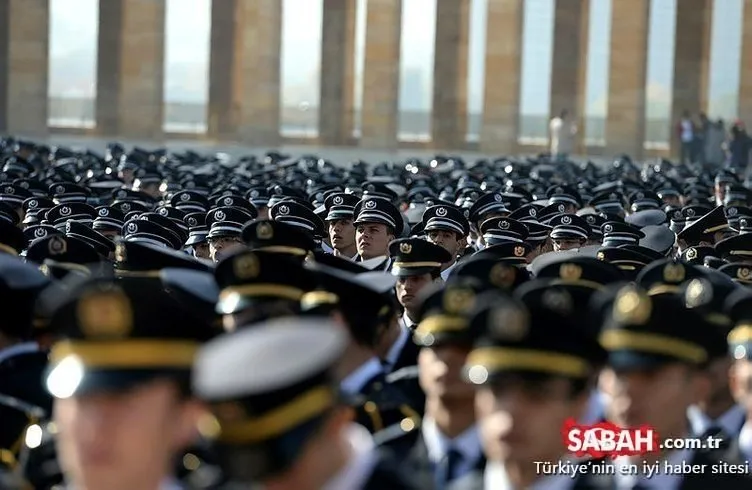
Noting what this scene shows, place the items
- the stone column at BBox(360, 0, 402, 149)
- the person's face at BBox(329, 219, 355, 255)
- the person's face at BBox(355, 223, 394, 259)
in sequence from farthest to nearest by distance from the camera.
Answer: the stone column at BBox(360, 0, 402, 149)
the person's face at BBox(329, 219, 355, 255)
the person's face at BBox(355, 223, 394, 259)

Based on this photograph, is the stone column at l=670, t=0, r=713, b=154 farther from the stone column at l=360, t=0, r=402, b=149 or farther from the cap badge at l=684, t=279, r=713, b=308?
the cap badge at l=684, t=279, r=713, b=308

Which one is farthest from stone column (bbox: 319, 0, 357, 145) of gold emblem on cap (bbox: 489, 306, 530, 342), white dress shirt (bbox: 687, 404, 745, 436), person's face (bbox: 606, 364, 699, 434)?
gold emblem on cap (bbox: 489, 306, 530, 342)

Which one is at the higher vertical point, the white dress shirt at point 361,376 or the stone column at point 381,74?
the stone column at point 381,74

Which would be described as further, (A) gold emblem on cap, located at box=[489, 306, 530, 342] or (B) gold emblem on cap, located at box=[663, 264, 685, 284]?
(B) gold emblem on cap, located at box=[663, 264, 685, 284]

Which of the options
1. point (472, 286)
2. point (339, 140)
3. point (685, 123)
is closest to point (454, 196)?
point (472, 286)

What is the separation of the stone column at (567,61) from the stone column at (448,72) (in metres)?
3.41

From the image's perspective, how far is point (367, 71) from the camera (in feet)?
188

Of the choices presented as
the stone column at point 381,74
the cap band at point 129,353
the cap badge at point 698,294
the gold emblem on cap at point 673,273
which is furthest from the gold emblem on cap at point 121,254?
A: the stone column at point 381,74

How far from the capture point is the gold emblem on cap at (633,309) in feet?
22.5

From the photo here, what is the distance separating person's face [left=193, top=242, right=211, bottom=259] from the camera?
15906 mm

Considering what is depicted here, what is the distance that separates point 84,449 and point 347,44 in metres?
60.9

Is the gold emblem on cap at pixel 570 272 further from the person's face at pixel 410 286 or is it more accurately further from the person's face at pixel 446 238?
the person's face at pixel 446 238

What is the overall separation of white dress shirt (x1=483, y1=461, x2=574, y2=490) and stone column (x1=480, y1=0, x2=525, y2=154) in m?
51.5

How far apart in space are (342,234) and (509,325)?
35.8 ft
